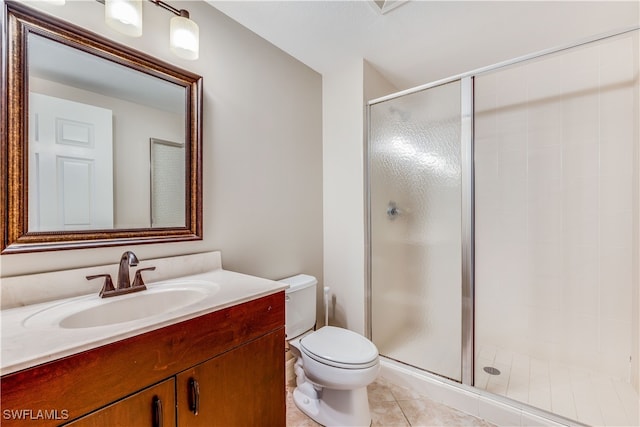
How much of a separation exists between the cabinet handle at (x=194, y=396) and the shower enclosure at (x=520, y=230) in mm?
1383

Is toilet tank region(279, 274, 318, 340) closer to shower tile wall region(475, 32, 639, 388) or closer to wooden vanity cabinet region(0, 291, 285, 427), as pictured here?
wooden vanity cabinet region(0, 291, 285, 427)

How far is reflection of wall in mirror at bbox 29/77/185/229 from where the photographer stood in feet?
3.82

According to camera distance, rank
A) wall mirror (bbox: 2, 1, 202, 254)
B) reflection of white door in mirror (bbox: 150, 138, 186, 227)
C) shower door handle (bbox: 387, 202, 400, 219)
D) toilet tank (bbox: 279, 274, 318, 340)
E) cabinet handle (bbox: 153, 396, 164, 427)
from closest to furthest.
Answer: cabinet handle (bbox: 153, 396, 164, 427)
wall mirror (bbox: 2, 1, 202, 254)
reflection of white door in mirror (bbox: 150, 138, 186, 227)
toilet tank (bbox: 279, 274, 318, 340)
shower door handle (bbox: 387, 202, 400, 219)

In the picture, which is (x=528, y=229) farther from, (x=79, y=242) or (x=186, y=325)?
(x=79, y=242)

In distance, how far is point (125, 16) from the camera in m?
1.09

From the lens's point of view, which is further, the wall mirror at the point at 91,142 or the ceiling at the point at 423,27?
the ceiling at the point at 423,27

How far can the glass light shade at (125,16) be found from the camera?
1.07m

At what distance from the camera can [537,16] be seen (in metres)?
1.54

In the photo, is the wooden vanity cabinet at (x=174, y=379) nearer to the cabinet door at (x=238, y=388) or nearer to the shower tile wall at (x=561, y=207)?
the cabinet door at (x=238, y=388)

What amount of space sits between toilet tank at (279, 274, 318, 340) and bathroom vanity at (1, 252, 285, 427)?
1.43 feet

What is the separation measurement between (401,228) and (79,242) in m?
1.73

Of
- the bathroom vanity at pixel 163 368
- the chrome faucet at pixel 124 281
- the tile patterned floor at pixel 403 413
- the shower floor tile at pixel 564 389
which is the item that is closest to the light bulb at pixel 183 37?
the chrome faucet at pixel 124 281

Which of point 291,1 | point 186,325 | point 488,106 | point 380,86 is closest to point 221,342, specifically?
point 186,325

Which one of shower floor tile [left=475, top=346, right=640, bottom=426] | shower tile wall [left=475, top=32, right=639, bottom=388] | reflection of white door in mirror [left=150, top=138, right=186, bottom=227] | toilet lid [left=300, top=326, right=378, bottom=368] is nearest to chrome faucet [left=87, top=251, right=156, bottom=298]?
reflection of white door in mirror [left=150, top=138, right=186, bottom=227]
